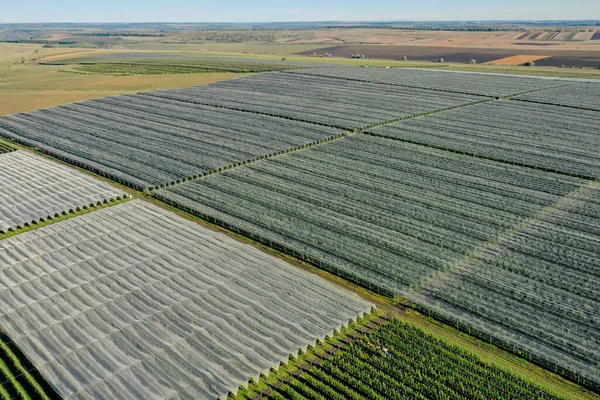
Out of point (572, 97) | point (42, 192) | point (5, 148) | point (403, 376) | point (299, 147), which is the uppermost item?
point (572, 97)

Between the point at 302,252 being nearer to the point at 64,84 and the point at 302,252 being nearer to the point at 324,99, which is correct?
the point at 324,99

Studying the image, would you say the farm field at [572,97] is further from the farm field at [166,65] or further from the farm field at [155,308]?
the farm field at [155,308]

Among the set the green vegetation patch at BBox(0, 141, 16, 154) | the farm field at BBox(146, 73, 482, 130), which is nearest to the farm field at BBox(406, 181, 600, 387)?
the farm field at BBox(146, 73, 482, 130)

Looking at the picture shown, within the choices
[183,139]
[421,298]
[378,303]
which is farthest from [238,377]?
[183,139]

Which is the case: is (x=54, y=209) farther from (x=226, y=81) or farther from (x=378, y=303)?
(x=226, y=81)

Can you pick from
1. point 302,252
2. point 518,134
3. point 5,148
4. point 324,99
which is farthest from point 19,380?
point 324,99

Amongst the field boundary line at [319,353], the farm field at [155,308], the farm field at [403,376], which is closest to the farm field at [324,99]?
the farm field at [155,308]
